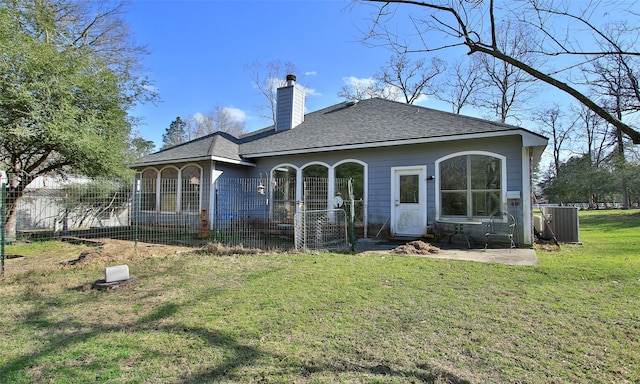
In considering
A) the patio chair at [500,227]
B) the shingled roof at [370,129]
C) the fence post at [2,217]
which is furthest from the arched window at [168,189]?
the patio chair at [500,227]

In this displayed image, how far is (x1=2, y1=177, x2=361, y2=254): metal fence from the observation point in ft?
29.3

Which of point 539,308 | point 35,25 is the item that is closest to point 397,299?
point 539,308

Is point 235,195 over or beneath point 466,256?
over

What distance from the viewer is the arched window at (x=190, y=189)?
11.0 m

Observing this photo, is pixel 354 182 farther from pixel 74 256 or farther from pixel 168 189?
pixel 74 256

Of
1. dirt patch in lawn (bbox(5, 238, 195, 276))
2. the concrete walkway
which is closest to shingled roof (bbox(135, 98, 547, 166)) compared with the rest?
the concrete walkway

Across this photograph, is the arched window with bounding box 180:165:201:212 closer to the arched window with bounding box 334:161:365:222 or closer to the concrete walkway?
the arched window with bounding box 334:161:365:222

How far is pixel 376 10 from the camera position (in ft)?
10.6

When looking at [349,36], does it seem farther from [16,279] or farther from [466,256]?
[16,279]

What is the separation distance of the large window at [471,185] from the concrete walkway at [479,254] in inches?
44.3

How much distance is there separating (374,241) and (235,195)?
15.2ft

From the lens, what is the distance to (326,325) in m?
3.06

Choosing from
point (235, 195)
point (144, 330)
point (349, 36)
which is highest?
point (349, 36)

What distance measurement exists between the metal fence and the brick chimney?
300 centimetres
